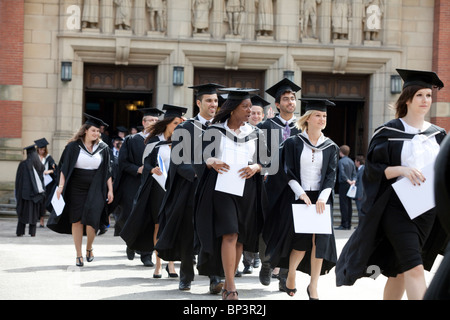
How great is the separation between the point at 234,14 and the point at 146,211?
11.9 metres

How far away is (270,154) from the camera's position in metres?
8.48

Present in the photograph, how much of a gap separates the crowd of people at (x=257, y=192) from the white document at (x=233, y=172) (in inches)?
0.4

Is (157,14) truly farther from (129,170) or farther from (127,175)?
(129,170)

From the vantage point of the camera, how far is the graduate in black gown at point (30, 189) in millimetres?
15945

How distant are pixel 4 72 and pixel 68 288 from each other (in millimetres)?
13252

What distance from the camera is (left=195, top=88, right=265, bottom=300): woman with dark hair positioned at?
771 centimetres

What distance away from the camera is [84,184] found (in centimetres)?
1112

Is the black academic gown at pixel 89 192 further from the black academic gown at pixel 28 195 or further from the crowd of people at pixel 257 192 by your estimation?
the black academic gown at pixel 28 195

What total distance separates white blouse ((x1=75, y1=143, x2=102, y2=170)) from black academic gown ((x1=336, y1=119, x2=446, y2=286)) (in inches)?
220

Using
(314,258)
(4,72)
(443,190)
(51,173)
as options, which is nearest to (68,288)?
(314,258)

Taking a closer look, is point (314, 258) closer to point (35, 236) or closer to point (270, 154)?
point (270, 154)

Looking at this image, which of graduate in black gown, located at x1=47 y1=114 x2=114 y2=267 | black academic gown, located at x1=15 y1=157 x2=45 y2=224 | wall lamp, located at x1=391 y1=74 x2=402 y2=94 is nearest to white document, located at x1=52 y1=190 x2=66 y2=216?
graduate in black gown, located at x1=47 y1=114 x2=114 y2=267

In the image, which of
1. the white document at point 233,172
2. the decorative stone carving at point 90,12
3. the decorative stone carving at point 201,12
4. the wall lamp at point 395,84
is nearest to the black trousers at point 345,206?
the wall lamp at point 395,84

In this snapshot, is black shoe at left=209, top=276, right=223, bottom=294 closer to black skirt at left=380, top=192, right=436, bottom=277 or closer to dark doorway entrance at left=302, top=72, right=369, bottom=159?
black skirt at left=380, top=192, right=436, bottom=277
